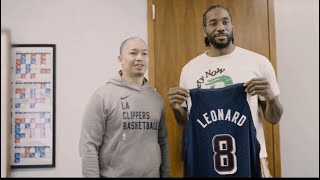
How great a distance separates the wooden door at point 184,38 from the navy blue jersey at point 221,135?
344mm

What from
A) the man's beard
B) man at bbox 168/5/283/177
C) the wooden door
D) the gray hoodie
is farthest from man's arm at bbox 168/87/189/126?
the man's beard

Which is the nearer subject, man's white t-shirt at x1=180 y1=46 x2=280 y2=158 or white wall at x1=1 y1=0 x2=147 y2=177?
man's white t-shirt at x1=180 y1=46 x2=280 y2=158

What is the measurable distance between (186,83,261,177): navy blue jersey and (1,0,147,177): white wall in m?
0.68

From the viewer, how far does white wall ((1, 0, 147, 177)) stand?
2.04 metres

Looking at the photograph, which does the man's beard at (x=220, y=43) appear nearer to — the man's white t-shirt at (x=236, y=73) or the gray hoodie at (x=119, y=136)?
the man's white t-shirt at (x=236, y=73)

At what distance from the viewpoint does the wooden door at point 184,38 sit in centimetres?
200

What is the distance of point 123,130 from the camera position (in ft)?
5.26

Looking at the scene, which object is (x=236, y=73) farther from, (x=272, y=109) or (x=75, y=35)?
(x=75, y=35)

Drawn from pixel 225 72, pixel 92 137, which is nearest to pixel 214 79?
pixel 225 72

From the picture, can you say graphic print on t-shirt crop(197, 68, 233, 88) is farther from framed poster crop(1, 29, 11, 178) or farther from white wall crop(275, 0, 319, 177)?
framed poster crop(1, 29, 11, 178)

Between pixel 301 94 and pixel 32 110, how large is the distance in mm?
1771

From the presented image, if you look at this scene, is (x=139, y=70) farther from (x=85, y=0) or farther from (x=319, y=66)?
(x=319, y=66)

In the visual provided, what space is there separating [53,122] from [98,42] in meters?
0.60

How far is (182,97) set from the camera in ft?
5.49
